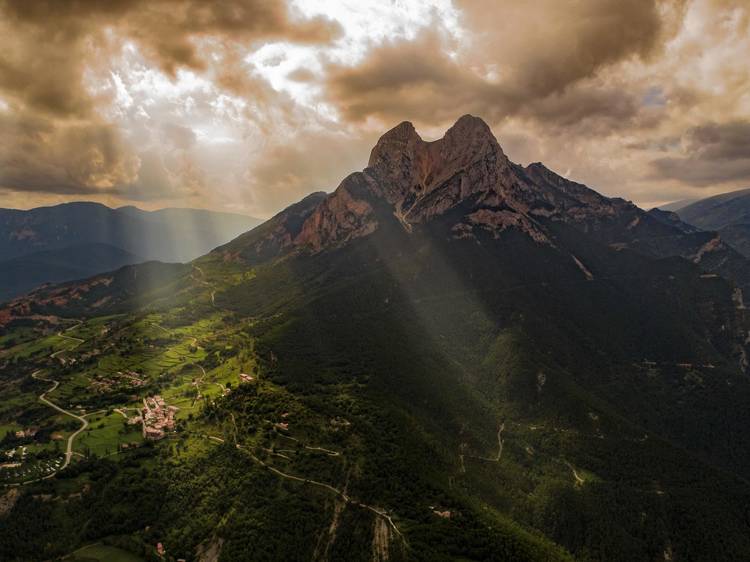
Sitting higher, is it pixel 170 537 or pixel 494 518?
pixel 170 537

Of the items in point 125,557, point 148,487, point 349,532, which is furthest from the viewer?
point 148,487

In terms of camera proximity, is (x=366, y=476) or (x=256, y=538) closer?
(x=256, y=538)

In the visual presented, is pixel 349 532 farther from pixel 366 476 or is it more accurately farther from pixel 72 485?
pixel 72 485

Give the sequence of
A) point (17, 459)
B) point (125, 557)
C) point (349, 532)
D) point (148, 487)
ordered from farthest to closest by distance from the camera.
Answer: point (17, 459) → point (148, 487) → point (349, 532) → point (125, 557)

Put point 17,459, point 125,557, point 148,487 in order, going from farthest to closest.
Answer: point 17,459 → point 148,487 → point 125,557

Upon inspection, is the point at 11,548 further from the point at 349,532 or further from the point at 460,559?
the point at 460,559

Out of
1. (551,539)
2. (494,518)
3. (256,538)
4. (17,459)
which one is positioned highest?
(17,459)

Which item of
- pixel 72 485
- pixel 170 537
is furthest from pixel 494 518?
pixel 72 485

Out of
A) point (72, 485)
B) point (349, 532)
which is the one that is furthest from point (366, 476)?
point (72, 485)

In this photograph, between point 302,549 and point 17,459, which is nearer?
point 302,549
